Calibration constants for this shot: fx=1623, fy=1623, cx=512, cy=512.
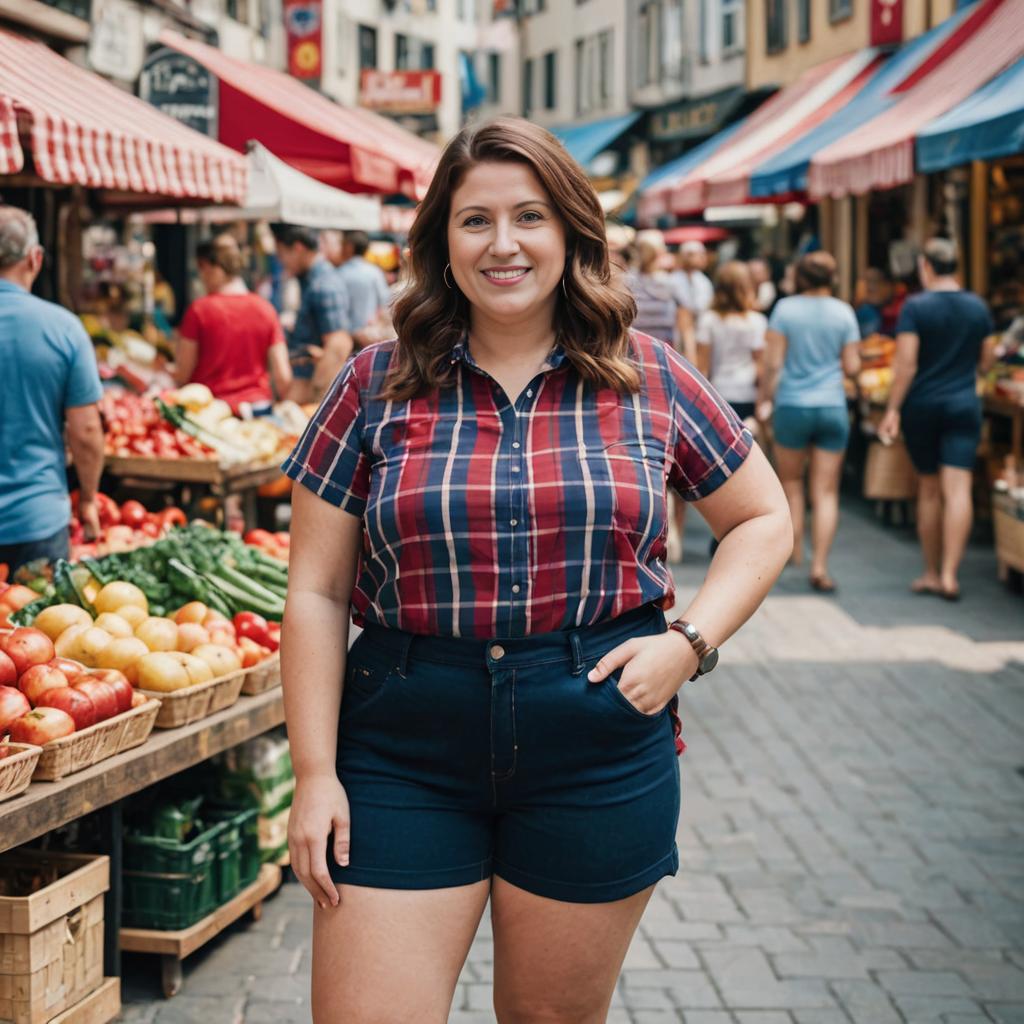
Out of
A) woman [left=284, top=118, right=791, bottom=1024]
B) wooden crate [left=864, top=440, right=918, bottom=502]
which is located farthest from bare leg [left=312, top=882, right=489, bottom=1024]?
wooden crate [left=864, top=440, right=918, bottom=502]

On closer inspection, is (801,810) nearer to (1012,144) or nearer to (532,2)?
(1012,144)

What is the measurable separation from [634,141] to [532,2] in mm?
12308

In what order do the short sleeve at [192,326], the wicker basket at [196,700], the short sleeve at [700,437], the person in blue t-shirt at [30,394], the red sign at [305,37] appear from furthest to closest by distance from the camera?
the red sign at [305,37]
the short sleeve at [192,326]
the person in blue t-shirt at [30,394]
the wicker basket at [196,700]
the short sleeve at [700,437]

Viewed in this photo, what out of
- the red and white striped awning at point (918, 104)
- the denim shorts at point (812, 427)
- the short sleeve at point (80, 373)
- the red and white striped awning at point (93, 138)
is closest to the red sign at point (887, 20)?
the red and white striped awning at point (918, 104)

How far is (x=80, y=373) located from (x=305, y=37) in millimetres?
19020

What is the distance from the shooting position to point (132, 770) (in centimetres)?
418

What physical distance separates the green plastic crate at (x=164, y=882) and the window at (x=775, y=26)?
894 inches

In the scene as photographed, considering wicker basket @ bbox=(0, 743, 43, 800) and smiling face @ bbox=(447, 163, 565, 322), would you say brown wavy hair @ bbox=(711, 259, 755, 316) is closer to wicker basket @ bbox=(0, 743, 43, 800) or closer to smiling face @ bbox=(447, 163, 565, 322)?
wicker basket @ bbox=(0, 743, 43, 800)

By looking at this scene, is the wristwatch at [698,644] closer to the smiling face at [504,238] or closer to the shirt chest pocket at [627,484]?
the shirt chest pocket at [627,484]

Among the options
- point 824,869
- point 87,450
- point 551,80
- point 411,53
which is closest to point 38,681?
point 87,450

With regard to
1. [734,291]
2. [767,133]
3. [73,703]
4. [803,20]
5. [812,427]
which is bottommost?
[73,703]

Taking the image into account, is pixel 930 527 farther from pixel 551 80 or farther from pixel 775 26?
pixel 551 80

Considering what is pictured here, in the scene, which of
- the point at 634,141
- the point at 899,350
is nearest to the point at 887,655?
the point at 899,350

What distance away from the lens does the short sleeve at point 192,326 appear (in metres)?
9.85
